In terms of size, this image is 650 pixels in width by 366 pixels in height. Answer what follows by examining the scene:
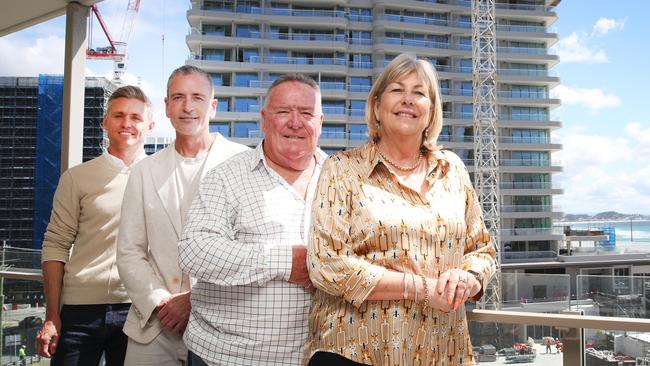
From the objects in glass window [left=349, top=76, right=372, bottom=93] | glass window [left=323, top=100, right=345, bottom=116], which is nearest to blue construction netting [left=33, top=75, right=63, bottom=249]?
glass window [left=323, top=100, right=345, bottom=116]

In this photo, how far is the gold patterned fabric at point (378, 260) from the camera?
2.91 ft

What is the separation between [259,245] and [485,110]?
26.1 meters

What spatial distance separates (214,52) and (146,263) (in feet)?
80.4

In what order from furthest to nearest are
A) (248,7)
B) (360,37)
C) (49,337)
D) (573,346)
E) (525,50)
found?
(525,50)
(360,37)
(248,7)
(49,337)
(573,346)

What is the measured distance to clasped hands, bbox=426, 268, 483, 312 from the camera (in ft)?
2.87

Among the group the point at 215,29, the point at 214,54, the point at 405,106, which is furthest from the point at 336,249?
the point at 215,29

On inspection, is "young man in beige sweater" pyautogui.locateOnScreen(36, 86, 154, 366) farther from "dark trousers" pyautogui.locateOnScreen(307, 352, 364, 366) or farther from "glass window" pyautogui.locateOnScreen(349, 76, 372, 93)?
"glass window" pyautogui.locateOnScreen(349, 76, 372, 93)

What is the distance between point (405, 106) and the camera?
0.97 m

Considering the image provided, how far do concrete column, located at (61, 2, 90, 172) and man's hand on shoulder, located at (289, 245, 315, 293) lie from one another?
150cm

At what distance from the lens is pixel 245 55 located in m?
24.2

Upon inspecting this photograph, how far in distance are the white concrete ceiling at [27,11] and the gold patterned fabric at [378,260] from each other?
1810mm

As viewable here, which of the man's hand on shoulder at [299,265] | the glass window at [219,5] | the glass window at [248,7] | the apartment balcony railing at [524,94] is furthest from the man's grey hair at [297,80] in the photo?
the apartment balcony railing at [524,94]

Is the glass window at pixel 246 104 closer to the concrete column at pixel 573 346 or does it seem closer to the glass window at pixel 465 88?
the glass window at pixel 465 88

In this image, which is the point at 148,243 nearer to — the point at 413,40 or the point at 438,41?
the point at 413,40
